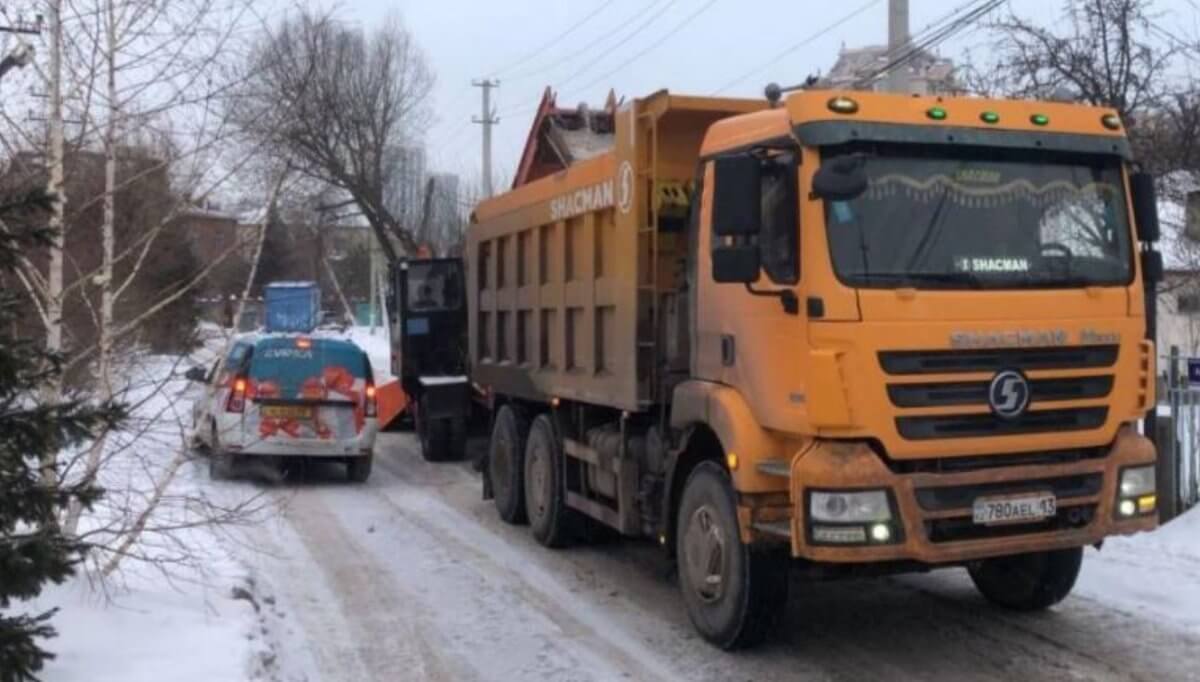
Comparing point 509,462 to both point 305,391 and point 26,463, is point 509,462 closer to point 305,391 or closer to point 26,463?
point 305,391

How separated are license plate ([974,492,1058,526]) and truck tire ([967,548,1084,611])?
1.11 metres

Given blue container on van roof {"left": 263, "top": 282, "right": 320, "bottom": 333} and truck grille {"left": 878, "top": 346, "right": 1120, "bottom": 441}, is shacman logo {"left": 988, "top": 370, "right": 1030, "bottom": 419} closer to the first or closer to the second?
truck grille {"left": 878, "top": 346, "right": 1120, "bottom": 441}

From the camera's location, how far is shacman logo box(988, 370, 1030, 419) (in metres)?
6.80

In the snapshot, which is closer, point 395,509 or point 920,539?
point 920,539

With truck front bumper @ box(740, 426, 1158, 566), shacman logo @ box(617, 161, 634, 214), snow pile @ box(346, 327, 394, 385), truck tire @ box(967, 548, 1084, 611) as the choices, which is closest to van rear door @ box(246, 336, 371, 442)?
snow pile @ box(346, 327, 394, 385)

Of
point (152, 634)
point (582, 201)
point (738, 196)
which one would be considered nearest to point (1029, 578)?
point (738, 196)

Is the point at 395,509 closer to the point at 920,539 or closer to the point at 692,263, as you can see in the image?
the point at 692,263

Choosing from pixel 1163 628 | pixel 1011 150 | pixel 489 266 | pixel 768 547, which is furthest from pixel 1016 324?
pixel 489 266

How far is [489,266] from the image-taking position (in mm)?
12930

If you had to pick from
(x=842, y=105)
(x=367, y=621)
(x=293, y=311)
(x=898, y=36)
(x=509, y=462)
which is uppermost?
(x=898, y=36)

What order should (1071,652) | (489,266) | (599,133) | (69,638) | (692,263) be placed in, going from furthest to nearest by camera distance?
(599,133)
(489,266)
(692,263)
(1071,652)
(69,638)

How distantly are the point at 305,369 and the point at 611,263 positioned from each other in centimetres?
646

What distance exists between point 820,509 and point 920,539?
53cm

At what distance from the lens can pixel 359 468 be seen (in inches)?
597
